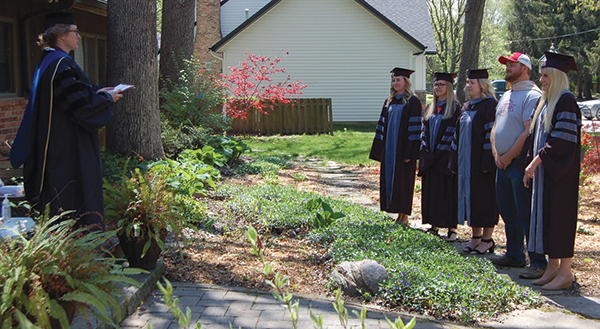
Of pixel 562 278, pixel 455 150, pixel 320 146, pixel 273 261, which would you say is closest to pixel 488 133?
pixel 455 150

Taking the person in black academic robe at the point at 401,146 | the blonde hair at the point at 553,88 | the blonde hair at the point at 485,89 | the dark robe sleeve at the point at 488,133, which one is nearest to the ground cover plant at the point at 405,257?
the person in black academic robe at the point at 401,146

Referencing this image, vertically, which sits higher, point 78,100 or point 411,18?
point 411,18

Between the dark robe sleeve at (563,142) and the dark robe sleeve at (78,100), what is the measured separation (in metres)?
3.79

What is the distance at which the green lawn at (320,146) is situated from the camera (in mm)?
15055

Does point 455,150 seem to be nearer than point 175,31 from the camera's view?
Yes

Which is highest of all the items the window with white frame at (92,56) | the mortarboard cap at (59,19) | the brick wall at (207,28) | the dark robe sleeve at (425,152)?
Result: the brick wall at (207,28)

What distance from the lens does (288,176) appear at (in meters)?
11.4

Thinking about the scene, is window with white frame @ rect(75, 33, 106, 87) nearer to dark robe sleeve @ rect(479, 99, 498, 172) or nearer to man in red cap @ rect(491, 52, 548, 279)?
dark robe sleeve @ rect(479, 99, 498, 172)

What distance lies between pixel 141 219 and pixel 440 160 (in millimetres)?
3748

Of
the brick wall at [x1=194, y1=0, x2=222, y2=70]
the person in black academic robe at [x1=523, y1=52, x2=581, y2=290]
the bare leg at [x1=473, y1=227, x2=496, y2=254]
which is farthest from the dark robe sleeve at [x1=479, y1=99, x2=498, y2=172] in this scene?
the brick wall at [x1=194, y1=0, x2=222, y2=70]

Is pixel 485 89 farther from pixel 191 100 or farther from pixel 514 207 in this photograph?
pixel 191 100

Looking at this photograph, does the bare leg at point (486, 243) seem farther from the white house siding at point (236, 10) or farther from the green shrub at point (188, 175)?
the white house siding at point (236, 10)

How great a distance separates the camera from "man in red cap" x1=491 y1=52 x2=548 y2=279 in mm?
5719

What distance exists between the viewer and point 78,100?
4.24 meters
